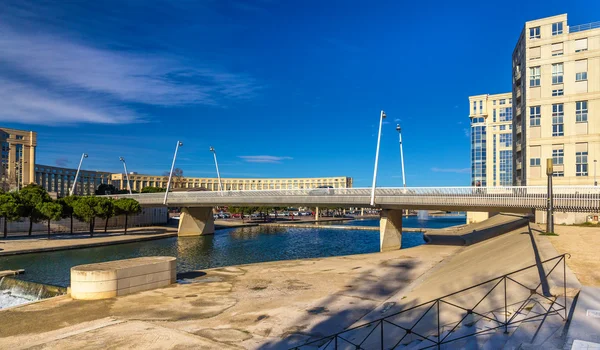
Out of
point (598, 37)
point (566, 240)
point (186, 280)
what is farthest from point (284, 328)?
point (598, 37)

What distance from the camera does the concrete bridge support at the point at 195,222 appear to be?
8356 centimetres

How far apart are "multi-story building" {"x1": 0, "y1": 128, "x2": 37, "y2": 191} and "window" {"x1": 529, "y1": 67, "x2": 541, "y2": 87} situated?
15658 centimetres

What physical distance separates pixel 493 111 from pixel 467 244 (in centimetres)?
6177

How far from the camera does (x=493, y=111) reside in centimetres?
10119

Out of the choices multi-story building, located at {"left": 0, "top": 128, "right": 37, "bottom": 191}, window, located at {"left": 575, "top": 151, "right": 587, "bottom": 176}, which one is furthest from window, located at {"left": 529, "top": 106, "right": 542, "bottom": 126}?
multi-story building, located at {"left": 0, "top": 128, "right": 37, "bottom": 191}

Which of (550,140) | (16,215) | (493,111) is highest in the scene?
(493,111)

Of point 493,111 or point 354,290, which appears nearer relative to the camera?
point 354,290

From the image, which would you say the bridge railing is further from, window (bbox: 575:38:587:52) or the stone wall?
the stone wall

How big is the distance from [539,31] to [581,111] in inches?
538

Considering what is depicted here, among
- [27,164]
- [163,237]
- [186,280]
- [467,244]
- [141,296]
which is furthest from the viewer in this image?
[27,164]

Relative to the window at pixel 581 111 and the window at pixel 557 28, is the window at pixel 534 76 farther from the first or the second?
the window at pixel 581 111

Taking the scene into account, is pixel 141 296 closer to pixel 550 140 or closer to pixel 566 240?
pixel 566 240

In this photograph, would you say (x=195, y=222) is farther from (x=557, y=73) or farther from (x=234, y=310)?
(x=557, y=73)

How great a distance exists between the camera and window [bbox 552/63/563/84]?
184 feet
